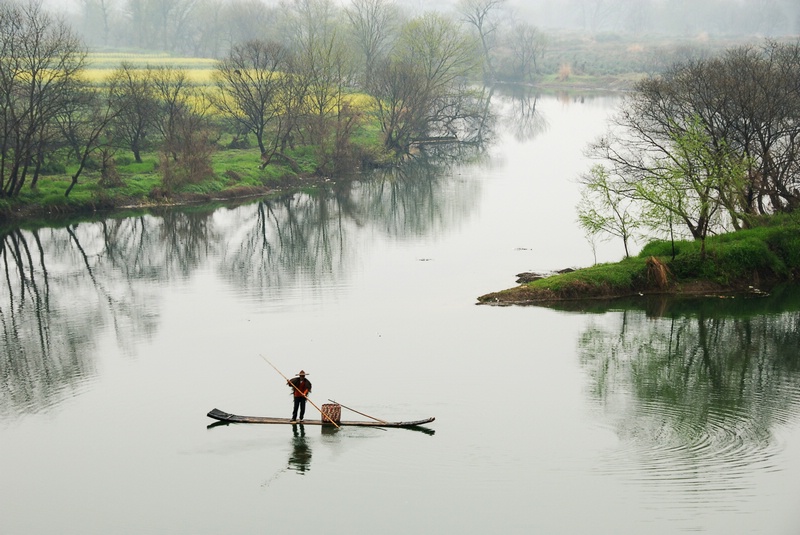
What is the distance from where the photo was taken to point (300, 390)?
29562 mm

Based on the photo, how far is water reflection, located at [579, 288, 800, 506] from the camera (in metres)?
27.2

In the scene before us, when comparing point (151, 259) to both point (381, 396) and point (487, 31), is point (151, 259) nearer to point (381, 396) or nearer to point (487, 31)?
point (381, 396)

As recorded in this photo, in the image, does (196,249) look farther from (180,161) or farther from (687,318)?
(687,318)

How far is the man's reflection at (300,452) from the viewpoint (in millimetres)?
27156

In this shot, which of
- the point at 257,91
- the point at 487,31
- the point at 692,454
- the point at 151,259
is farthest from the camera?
the point at 487,31

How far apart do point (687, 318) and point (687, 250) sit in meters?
5.85

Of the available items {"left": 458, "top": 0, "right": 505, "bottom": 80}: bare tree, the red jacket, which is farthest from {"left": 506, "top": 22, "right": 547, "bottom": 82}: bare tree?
the red jacket

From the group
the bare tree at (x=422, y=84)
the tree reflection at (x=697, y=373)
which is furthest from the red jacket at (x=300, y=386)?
the bare tree at (x=422, y=84)

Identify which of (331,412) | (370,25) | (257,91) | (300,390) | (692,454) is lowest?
(692,454)

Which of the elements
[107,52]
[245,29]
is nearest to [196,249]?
[245,29]

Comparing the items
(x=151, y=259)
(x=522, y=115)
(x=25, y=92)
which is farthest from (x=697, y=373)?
(x=522, y=115)

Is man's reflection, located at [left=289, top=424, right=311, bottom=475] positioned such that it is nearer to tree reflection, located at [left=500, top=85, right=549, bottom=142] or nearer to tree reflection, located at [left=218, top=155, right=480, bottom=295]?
tree reflection, located at [left=218, top=155, right=480, bottom=295]

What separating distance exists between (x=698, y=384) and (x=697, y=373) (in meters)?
1.48

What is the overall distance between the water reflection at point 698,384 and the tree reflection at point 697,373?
0.12ft
